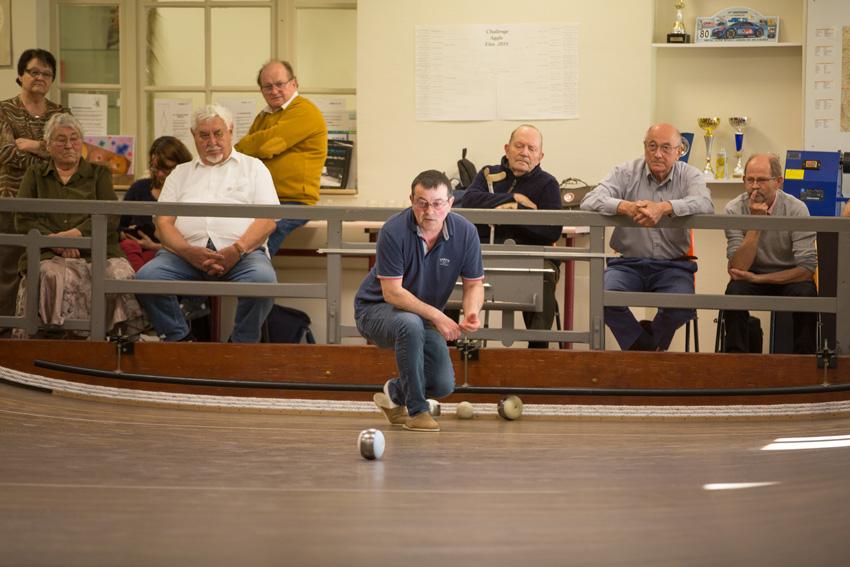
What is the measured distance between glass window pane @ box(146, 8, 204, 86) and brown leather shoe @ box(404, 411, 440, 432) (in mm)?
3796

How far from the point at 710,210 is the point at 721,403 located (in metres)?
0.84

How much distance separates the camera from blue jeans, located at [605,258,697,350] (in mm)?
5664

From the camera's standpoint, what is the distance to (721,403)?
17.5 feet

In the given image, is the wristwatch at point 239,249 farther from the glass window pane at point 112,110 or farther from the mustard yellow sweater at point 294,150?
the glass window pane at point 112,110

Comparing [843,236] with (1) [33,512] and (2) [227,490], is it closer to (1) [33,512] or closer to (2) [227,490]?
(2) [227,490]

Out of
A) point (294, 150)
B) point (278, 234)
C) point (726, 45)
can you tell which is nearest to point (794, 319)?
point (726, 45)

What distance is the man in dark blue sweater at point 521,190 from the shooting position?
5871mm

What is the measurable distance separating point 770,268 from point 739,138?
181 cm

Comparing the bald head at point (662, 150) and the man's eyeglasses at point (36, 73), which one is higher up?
the man's eyeglasses at point (36, 73)

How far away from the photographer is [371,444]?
3.95 metres

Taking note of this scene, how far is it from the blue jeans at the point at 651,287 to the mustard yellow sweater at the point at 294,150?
1.67m

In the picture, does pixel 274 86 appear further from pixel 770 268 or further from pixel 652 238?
pixel 770 268

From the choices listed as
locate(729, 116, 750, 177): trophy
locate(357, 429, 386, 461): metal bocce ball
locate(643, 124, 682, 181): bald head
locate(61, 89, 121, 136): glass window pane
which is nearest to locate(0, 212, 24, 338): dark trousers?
locate(61, 89, 121, 136): glass window pane

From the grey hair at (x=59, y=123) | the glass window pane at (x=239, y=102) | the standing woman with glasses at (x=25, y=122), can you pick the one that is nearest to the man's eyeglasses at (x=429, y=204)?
the grey hair at (x=59, y=123)
